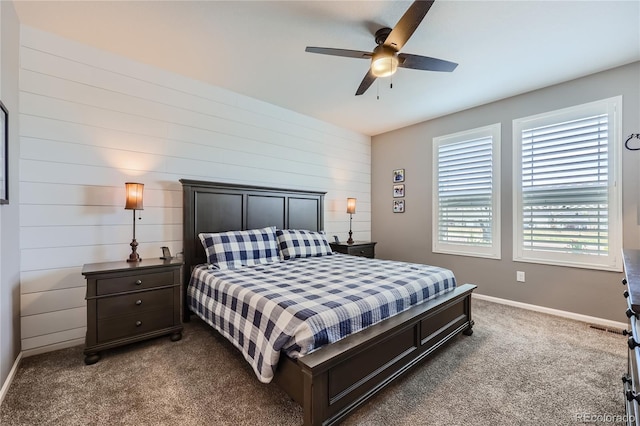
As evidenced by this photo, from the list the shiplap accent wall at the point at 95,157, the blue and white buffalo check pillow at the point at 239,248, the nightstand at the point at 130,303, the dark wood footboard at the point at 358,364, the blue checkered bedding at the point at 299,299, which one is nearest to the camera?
the dark wood footboard at the point at 358,364

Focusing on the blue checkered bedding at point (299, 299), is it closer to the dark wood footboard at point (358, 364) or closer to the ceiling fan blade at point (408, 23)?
the dark wood footboard at point (358, 364)

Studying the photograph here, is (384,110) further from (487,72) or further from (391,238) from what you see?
(391,238)

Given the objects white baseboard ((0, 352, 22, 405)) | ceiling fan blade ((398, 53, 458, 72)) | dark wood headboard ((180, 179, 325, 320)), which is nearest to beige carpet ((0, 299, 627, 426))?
white baseboard ((0, 352, 22, 405))

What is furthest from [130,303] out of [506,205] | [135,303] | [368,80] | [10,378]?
[506,205]

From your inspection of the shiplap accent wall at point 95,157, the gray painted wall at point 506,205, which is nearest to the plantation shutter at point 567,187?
the gray painted wall at point 506,205

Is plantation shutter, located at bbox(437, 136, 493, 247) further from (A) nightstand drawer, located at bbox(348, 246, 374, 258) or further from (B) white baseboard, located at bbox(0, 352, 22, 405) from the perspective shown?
(B) white baseboard, located at bbox(0, 352, 22, 405)

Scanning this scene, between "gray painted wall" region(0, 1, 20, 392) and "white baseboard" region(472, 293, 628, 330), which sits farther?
"white baseboard" region(472, 293, 628, 330)

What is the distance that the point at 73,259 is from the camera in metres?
2.52

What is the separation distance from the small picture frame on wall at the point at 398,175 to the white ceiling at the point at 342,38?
156 cm

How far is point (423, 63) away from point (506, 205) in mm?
2402

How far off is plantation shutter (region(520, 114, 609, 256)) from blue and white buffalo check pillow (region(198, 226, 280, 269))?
3167 millimetres

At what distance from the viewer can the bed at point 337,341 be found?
57.9 inches

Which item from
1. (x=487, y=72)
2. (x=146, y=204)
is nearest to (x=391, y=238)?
(x=487, y=72)

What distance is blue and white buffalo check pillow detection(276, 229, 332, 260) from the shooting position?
3385mm
